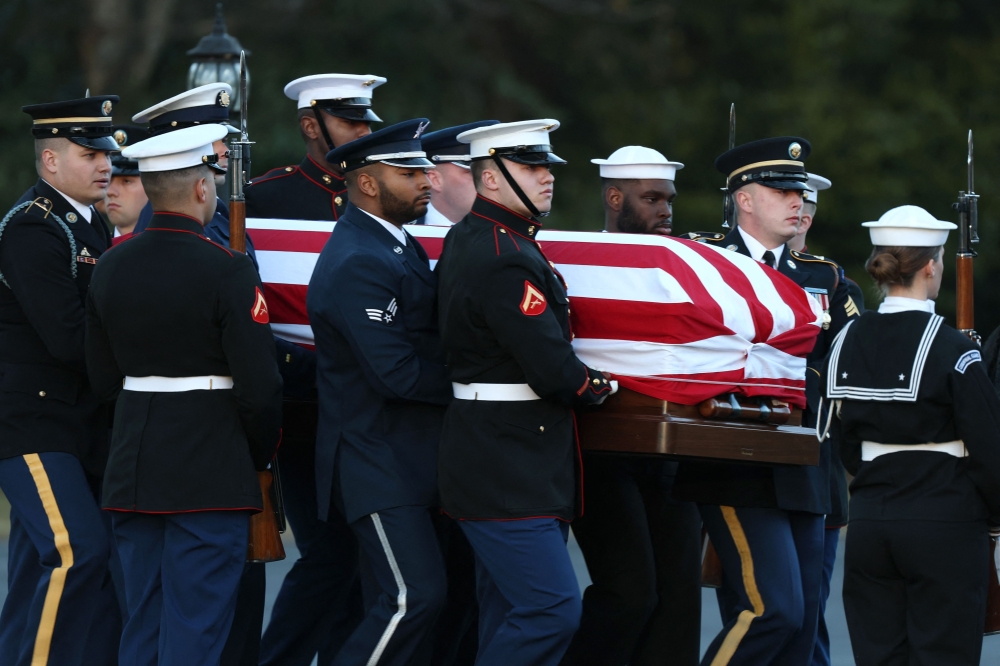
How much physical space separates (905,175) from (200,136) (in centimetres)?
917

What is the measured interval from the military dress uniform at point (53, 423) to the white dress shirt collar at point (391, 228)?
2.54 feet

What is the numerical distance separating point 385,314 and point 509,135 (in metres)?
0.57

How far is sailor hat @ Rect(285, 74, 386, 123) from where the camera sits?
5574mm

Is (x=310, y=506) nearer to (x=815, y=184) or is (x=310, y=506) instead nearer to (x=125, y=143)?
(x=125, y=143)

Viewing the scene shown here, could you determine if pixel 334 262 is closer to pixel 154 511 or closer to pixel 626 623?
pixel 154 511

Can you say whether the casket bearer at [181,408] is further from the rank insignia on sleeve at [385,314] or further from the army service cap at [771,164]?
the army service cap at [771,164]

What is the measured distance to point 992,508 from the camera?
455cm

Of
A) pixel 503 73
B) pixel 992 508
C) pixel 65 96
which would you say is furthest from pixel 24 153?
pixel 992 508

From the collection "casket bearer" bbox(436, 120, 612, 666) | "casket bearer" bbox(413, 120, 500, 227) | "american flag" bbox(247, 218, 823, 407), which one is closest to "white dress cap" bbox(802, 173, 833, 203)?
"casket bearer" bbox(413, 120, 500, 227)

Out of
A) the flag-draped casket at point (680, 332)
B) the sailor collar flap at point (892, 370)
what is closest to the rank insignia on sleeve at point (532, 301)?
the flag-draped casket at point (680, 332)

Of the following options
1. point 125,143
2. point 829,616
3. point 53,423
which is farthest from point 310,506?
point 829,616

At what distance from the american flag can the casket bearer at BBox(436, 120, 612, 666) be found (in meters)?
0.19

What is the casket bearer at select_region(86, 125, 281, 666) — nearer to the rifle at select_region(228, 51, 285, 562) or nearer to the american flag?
the rifle at select_region(228, 51, 285, 562)

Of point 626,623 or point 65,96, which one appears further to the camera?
point 65,96
